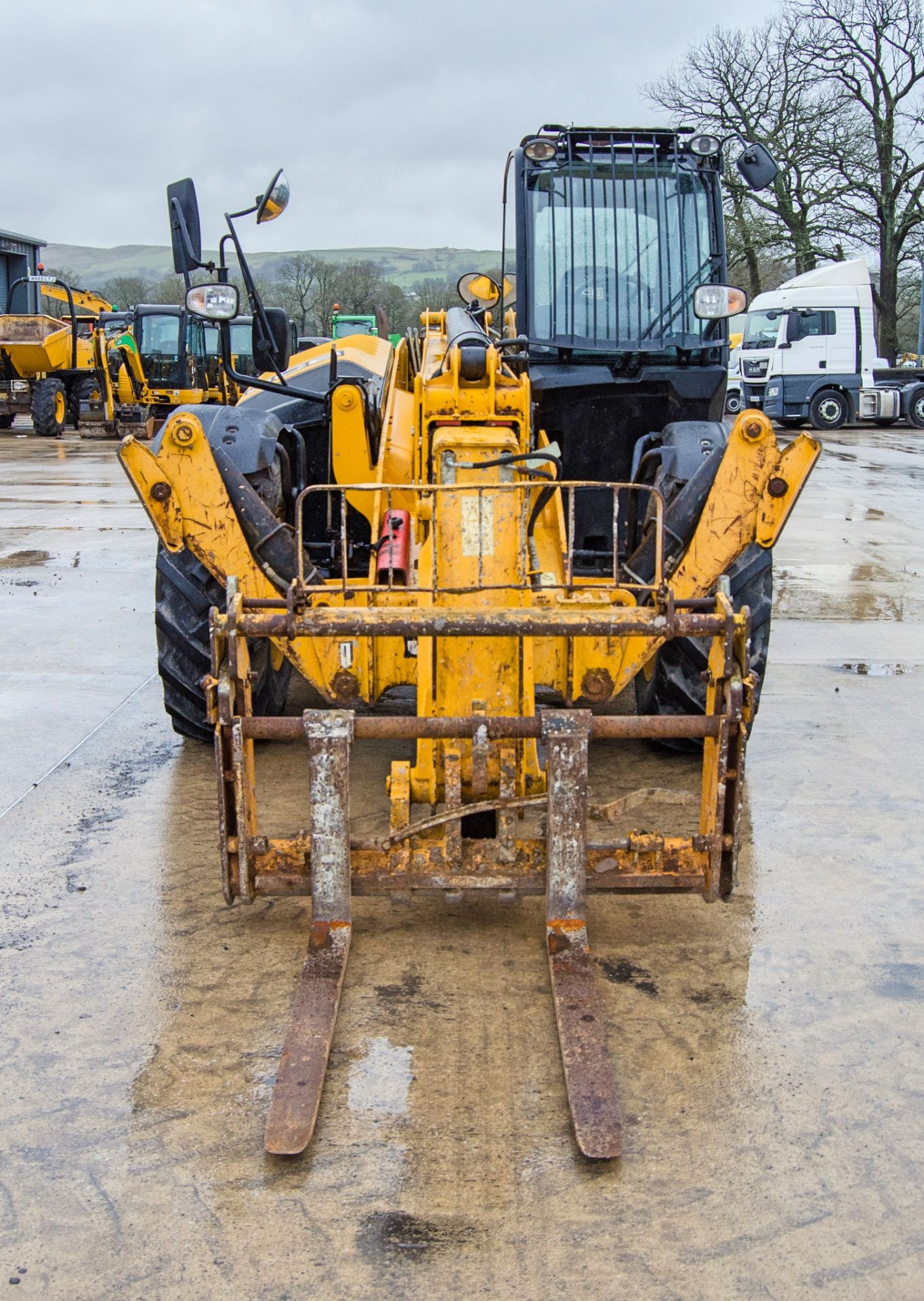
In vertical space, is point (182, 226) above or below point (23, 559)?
above

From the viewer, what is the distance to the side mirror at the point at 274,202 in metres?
4.84

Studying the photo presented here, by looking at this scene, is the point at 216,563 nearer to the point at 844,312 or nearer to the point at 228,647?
the point at 228,647

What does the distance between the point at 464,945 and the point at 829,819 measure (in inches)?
66.9

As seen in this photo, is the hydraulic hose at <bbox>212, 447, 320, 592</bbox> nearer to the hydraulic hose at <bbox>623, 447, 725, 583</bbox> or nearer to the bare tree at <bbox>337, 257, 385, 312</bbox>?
the hydraulic hose at <bbox>623, 447, 725, 583</bbox>

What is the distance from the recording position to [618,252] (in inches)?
251

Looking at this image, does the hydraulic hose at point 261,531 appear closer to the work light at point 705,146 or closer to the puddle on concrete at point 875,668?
the work light at point 705,146

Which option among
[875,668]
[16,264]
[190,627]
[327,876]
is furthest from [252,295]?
[16,264]

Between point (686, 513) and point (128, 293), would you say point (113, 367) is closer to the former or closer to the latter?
point (686, 513)

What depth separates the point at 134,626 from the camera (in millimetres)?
7980

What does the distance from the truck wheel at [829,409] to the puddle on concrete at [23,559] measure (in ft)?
62.2

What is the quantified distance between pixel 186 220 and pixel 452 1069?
3.10 m

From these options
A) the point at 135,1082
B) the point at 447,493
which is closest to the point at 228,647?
the point at 447,493

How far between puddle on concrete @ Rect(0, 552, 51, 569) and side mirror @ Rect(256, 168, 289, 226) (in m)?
5.70

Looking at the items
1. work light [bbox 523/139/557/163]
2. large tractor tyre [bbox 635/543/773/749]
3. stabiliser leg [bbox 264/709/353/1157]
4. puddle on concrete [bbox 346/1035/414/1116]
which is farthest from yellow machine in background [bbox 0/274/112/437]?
puddle on concrete [bbox 346/1035/414/1116]
